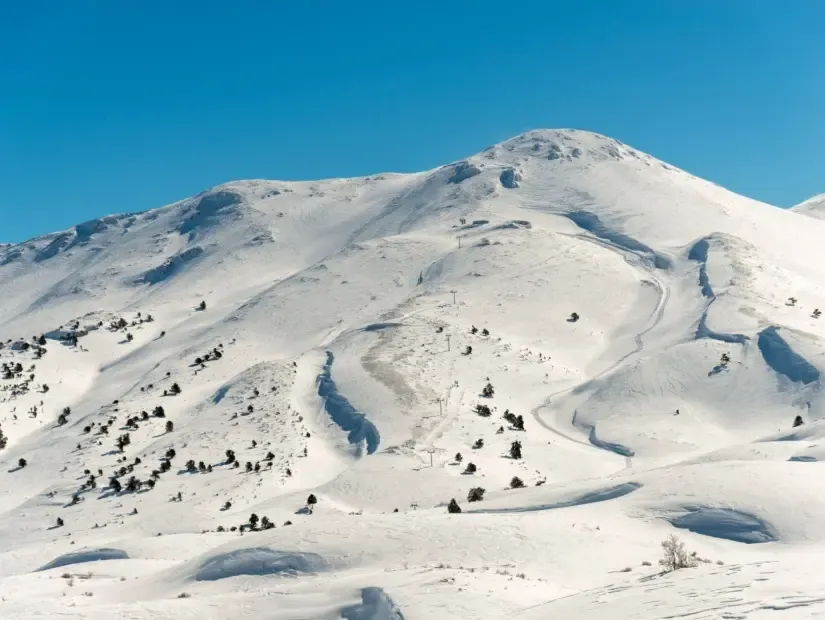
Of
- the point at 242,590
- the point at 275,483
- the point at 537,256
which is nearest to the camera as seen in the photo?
the point at 242,590

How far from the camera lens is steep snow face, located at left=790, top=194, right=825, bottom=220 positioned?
554ft

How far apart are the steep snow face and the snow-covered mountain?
141 feet

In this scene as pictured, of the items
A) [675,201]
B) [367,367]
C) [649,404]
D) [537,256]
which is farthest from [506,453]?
[675,201]

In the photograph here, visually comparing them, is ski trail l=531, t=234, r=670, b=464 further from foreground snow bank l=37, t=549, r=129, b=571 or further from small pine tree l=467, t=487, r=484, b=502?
foreground snow bank l=37, t=549, r=129, b=571

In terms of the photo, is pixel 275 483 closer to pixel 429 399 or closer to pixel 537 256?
pixel 429 399

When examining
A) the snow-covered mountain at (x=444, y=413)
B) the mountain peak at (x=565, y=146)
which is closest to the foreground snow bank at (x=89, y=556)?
the snow-covered mountain at (x=444, y=413)

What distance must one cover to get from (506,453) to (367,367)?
19.4 meters

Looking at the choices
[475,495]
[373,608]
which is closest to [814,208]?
[475,495]

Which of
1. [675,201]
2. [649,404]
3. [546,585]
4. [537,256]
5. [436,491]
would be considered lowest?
[546,585]

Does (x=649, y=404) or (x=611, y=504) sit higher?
(x=649, y=404)

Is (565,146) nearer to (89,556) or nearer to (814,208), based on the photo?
(814,208)

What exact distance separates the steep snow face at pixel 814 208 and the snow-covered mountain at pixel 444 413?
141ft

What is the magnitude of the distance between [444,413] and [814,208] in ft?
515

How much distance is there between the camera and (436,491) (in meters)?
40.5
